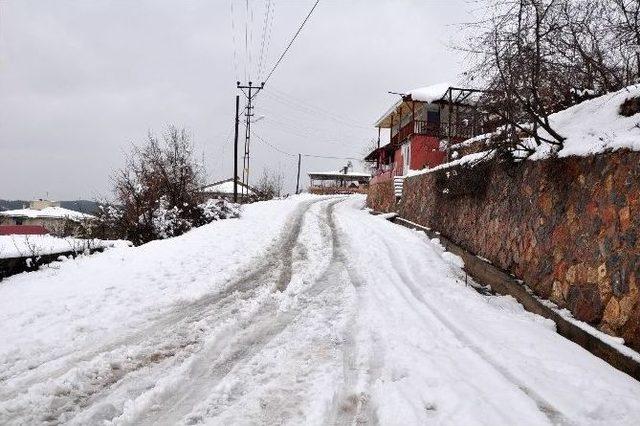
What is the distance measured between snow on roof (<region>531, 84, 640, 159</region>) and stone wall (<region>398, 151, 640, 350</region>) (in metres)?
0.15

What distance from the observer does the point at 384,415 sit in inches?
123

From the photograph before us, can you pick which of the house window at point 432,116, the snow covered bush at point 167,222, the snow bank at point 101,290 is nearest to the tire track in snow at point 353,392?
the snow bank at point 101,290

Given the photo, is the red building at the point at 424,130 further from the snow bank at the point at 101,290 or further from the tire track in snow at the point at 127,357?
the tire track in snow at the point at 127,357

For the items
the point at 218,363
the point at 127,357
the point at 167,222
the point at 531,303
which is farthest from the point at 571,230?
the point at 167,222

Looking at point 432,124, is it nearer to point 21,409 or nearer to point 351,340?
point 351,340

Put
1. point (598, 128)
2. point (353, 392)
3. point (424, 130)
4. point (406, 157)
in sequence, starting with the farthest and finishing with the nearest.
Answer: point (406, 157) < point (424, 130) < point (598, 128) < point (353, 392)

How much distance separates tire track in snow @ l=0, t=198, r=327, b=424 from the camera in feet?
10.3

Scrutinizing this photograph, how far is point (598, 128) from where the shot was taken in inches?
237

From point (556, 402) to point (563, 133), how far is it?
493 cm

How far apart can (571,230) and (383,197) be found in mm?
17605

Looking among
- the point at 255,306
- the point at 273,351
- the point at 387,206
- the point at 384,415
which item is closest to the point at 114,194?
the point at 387,206

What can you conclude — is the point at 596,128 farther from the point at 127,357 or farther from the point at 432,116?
the point at 432,116

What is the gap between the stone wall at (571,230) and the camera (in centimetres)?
461

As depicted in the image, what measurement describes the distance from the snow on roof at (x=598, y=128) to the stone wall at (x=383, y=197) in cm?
1288
